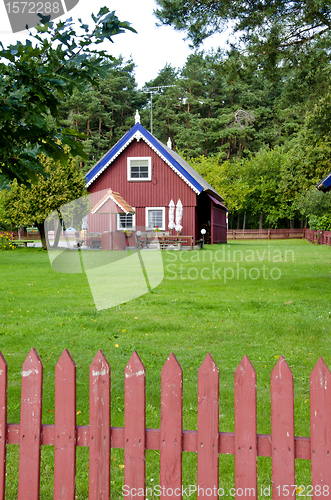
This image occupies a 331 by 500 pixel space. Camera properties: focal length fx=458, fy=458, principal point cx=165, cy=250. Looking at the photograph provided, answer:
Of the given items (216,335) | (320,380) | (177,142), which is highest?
(177,142)

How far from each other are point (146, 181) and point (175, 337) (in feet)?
81.4

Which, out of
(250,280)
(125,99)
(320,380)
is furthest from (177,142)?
(320,380)

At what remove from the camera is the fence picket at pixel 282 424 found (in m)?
2.21

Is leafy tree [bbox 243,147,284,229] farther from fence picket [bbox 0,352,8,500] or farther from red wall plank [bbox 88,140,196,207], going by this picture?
fence picket [bbox 0,352,8,500]

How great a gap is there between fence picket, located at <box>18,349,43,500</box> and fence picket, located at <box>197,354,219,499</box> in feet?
2.71

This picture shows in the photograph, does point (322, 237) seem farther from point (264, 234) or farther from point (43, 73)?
point (43, 73)

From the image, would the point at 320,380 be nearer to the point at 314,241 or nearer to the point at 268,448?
the point at 268,448

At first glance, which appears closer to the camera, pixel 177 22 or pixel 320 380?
pixel 320 380

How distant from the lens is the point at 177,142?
191 ft

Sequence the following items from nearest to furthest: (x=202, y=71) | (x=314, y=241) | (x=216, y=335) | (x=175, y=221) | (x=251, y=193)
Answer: (x=216, y=335), (x=175, y=221), (x=314, y=241), (x=251, y=193), (x=202, y=71)

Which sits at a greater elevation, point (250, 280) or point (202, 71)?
point (202, 71)

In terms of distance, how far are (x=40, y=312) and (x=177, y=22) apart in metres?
7.24

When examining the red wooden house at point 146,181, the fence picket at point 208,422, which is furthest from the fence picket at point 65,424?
the red wooden house at point 146,181

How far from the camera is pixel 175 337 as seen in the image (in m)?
6.46
